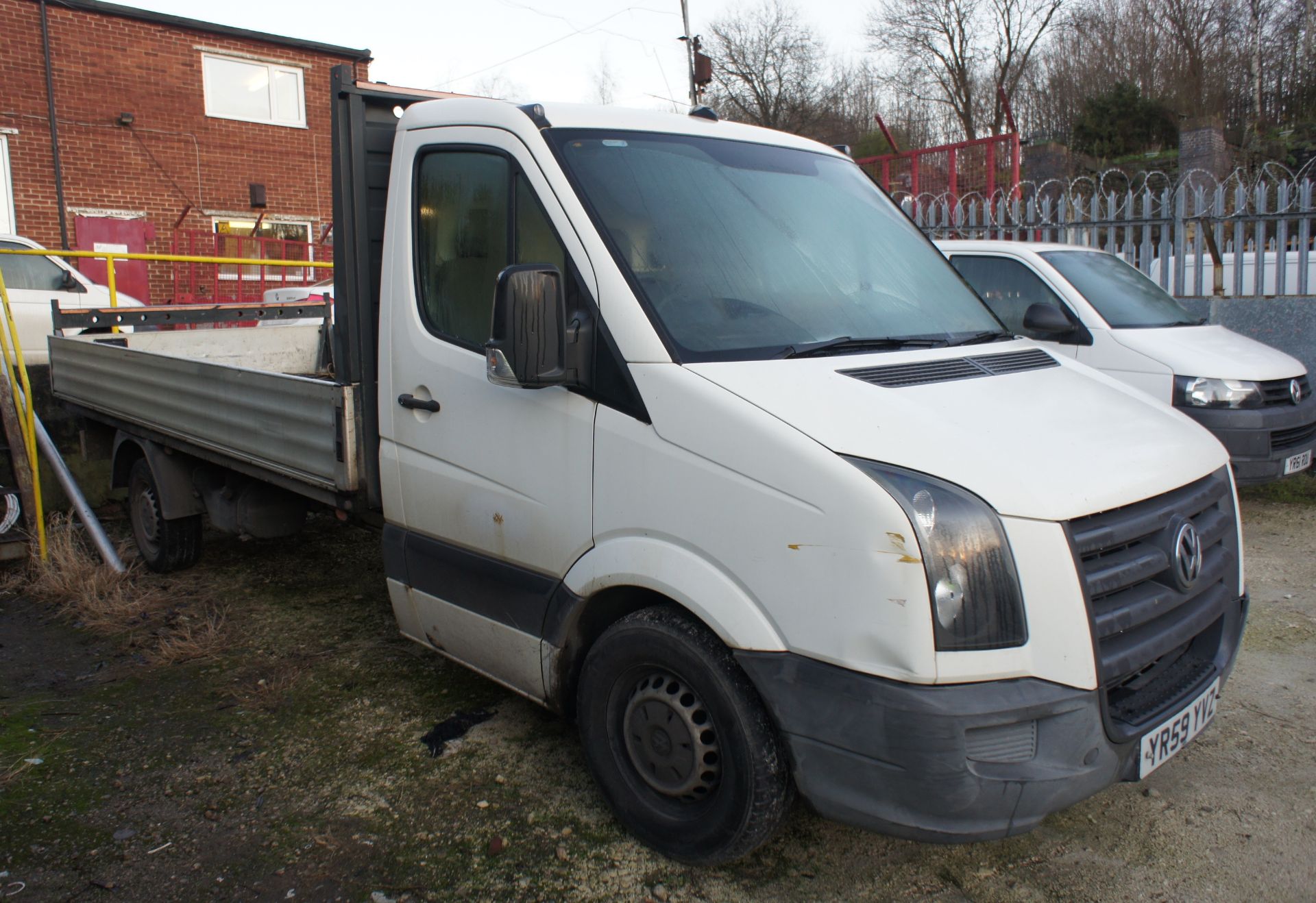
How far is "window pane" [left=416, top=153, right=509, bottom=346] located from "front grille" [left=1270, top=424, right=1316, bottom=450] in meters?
5.72

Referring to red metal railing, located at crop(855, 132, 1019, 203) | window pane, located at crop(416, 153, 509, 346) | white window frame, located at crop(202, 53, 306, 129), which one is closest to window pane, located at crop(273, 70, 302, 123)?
white window frame, located at crop(202, 53, 306, 129)

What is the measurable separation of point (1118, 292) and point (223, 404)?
6.06 metres

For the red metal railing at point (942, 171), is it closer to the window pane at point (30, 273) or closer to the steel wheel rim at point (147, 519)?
the window pane at point (30, 273)

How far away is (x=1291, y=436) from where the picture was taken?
6.78m

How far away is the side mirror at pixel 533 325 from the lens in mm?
2725

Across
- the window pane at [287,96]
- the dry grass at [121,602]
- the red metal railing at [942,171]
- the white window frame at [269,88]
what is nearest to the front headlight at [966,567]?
the dry grass at [121,602]

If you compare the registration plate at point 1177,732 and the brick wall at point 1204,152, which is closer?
the registration plate at point 1177,732

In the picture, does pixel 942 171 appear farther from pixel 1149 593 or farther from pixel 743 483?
pixel 743 483

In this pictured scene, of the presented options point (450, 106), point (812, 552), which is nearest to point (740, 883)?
Result: point (812, 552)

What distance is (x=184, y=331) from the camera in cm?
651

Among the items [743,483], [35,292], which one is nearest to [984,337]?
[743,483]

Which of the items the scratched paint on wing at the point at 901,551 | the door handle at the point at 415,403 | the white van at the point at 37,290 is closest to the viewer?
the scratched paint on wing at the point at 901,551

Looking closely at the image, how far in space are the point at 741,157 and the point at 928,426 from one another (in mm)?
1434

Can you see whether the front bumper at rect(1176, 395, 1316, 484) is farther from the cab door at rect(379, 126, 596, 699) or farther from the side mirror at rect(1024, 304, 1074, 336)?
the cab door at rect(379, 126, 596, 699)
